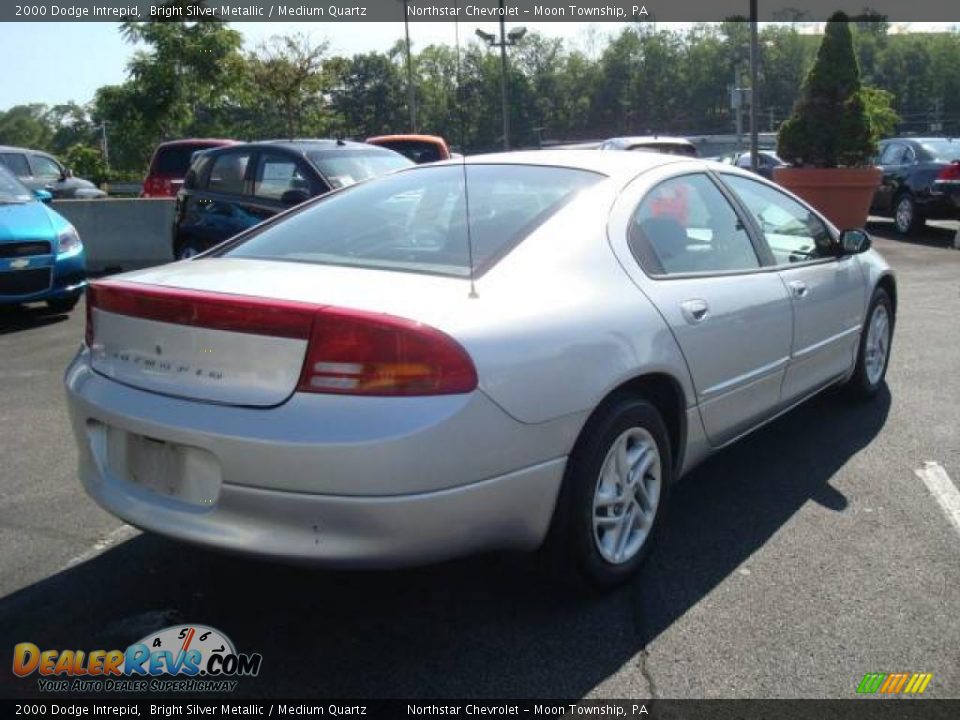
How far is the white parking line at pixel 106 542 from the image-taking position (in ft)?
11.9

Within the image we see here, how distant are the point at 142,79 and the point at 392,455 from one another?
29220 millimetres

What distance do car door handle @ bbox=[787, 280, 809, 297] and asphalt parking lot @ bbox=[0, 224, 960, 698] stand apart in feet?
2.75

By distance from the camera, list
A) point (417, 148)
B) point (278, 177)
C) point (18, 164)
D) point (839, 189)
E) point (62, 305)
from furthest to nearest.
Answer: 1. point (18, 164)
2. point (417, 148)
3. point (839, 189)
4. point (62, 305)
5. point (278, 177)

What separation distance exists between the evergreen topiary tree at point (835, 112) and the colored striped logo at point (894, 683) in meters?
11.3

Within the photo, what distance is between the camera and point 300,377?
267 centimetres

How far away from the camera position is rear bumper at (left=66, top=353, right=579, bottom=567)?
259 cm

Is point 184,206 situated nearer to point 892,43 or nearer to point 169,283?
point 169,283

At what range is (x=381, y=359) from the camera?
8.66 feet

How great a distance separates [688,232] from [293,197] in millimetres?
5669

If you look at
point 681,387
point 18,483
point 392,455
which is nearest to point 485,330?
point 392,455

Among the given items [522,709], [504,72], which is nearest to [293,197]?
[504,72]

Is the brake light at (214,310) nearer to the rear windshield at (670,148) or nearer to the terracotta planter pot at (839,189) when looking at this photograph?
the terracotta planter pot at (839,189)

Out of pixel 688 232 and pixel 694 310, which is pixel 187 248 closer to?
pixel 688 232

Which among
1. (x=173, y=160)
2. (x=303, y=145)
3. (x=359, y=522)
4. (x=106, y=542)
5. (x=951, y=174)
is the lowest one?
(x=106, y=542)
